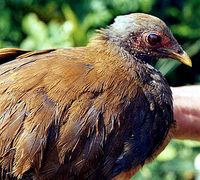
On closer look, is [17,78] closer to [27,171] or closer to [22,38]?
[27,171]

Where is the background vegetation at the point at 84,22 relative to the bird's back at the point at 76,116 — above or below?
below

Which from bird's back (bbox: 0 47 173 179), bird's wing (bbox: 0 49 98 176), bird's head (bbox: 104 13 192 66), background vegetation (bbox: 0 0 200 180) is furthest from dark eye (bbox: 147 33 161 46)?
background vegetation (bbox: 0 0 200 180)

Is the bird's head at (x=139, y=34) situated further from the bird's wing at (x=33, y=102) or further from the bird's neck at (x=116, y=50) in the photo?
the bird's wing at (x=33, y=102)

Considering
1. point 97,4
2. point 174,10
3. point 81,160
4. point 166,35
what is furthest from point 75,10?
point 81,160

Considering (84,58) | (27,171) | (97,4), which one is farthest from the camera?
(97,4)

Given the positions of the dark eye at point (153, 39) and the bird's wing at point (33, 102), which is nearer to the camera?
the bird's wing at point (33, 102)

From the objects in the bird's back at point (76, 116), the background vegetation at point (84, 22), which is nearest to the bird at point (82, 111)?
the bird's back at point (76, 116)

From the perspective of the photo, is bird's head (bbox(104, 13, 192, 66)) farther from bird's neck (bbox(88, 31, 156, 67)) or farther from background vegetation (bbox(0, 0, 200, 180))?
background vegetation (bbox(0, 0, 200, 180))
